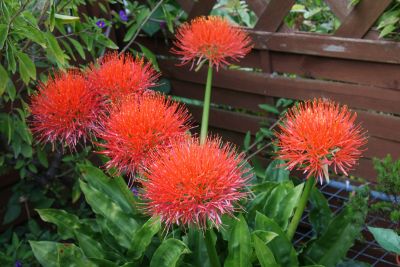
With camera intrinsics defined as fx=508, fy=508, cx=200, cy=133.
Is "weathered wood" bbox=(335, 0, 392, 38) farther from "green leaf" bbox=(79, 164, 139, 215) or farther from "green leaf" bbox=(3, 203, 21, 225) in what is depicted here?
"green leaf" bbox=(3, 203, 21, 225)

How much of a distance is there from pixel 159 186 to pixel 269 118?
62.8 inches

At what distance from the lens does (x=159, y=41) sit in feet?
9.45

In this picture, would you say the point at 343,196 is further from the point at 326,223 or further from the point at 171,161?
the point at 171,161

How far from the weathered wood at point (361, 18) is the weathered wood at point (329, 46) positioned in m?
0.03

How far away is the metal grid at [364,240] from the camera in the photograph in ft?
7.06

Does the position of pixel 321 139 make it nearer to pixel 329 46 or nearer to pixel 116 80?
pixel 116 80

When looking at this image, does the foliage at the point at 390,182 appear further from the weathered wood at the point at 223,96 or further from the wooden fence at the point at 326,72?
the weathered wood at the point at 223,96

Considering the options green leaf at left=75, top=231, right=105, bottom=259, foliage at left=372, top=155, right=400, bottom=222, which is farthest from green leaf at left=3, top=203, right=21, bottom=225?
foliage at left=372, top=155, right=400, bottom=222

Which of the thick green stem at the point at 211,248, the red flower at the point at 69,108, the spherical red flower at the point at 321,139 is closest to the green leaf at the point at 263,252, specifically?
the thick green stem at the point at 211,248

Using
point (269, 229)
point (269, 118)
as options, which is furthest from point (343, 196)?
point (269, 229)

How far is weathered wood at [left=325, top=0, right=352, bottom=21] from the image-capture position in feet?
6.97

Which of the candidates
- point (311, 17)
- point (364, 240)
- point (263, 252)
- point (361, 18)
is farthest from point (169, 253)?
point (311, 17)

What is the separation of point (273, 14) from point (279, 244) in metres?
1.24

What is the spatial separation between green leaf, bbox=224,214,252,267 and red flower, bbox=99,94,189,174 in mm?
324
